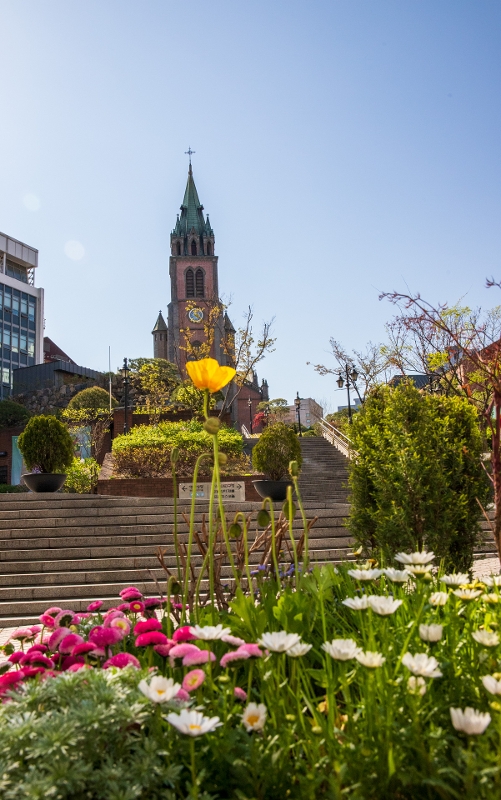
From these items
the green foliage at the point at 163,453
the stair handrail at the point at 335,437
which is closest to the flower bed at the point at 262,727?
the green foliage at the point at 163,453

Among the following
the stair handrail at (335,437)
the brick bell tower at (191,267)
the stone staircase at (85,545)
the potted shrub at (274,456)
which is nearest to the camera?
the stone staircase at (85,545)

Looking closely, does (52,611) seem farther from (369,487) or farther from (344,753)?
(369,487)

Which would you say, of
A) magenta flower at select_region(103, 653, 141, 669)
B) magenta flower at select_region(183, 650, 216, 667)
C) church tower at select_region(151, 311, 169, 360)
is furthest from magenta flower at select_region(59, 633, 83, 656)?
church tower at select_region(151, 311, 169, 360)

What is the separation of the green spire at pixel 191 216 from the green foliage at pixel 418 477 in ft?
236

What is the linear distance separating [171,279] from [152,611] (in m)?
73.5

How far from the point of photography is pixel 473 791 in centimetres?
153

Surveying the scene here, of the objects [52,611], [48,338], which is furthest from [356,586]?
[48,338]

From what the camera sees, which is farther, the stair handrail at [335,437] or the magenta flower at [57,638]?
the stair handrail at [335,437]

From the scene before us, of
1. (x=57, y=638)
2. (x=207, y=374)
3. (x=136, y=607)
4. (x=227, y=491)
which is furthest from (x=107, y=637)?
(x=227, y=491)

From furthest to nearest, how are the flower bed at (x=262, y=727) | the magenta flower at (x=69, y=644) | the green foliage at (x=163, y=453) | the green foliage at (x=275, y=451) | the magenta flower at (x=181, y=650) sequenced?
1. the green foliage at (x=163, y=453)
2. the green foliage at (x=275, y=451)
3. the magenta flower at (x=69, y=644)
4. the magenta flower at (x=181, y=650)
5. the flower bed at (x=262, y=727)

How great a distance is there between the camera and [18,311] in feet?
270

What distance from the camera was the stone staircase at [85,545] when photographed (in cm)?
834

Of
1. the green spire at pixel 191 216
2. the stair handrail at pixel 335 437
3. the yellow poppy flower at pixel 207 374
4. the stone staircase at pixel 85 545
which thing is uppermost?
the green spire at pixel 191 216

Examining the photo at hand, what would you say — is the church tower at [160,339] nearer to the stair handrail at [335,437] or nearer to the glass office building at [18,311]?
the glass office building at [18,311]
